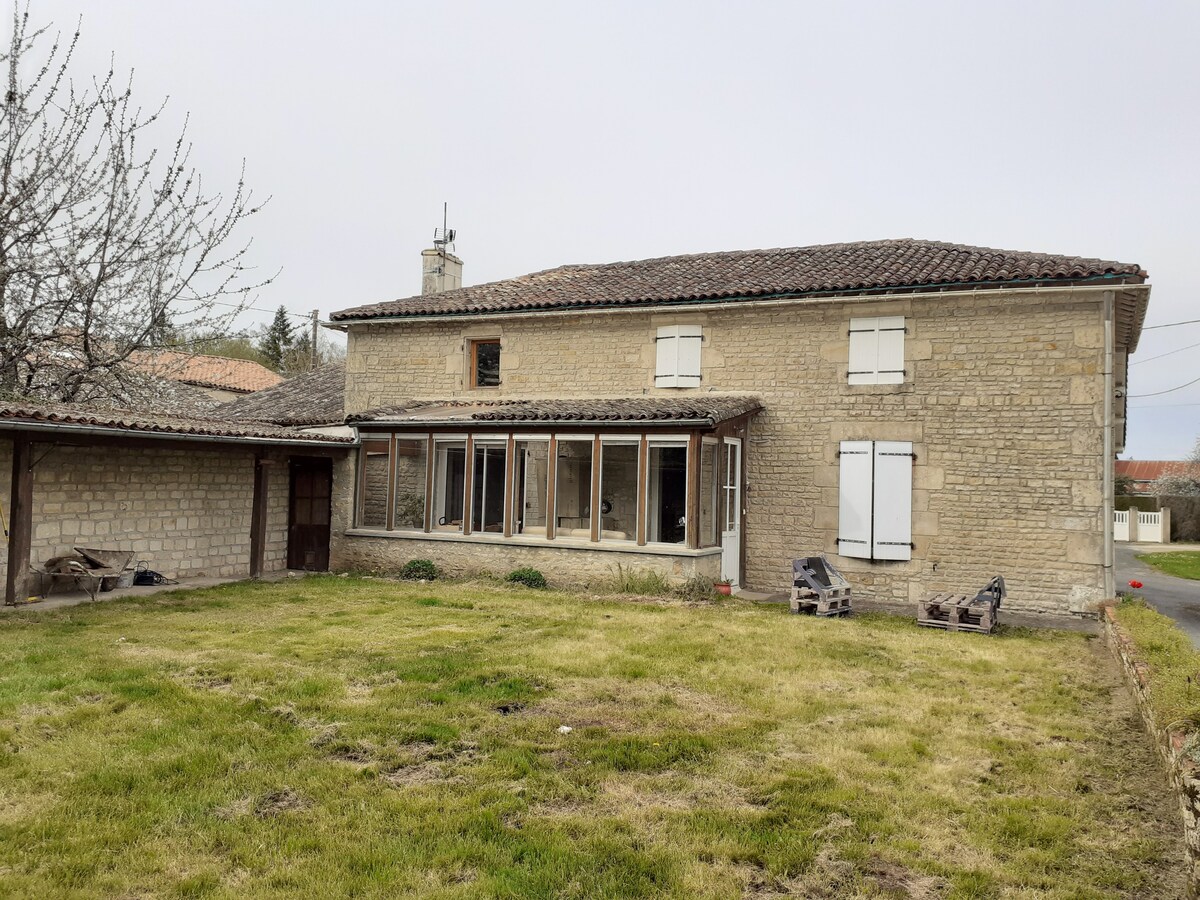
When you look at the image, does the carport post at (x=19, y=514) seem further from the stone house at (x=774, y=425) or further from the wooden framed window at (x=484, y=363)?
the wooden framed window at (x=484, y=363)

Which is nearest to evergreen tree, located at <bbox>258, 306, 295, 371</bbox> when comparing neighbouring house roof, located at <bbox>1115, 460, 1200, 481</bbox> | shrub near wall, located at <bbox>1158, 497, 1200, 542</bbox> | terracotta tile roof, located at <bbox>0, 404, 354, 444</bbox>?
terracotta tile roof, located at <bbox>0, 404, 354, 444</bbox>

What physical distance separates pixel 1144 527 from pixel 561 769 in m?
32.2


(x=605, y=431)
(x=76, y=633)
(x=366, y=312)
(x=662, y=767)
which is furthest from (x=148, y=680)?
(x=366, y=312)

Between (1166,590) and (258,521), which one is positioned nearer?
(258,521)

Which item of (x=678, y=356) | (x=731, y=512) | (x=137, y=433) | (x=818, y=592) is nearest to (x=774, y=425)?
(x=731, y=512)

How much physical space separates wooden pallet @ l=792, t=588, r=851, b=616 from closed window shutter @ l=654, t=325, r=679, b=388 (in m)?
4.32

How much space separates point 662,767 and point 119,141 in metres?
11.5

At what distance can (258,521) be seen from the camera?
13.2 meters

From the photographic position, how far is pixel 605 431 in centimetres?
1254

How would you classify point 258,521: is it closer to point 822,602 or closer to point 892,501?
point 822,602

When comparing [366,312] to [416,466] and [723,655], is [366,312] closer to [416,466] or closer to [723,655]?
[416,466]

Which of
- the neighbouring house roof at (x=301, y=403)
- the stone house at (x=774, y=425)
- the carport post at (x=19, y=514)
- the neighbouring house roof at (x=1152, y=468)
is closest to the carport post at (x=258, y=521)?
the stone house at (x=774, y=425)

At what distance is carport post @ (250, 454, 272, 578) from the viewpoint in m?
13.1

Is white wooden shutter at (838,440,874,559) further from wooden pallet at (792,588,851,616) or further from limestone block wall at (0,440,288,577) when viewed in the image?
limestone block wall at (0,440,288,577)
